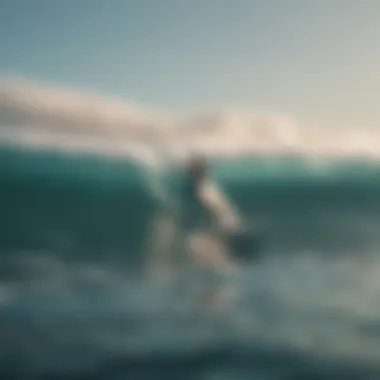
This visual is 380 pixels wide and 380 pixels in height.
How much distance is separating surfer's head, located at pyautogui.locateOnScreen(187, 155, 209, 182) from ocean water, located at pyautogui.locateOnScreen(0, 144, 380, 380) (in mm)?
34

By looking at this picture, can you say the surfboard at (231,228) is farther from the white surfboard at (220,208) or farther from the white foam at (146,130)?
the white foam at (146,130)

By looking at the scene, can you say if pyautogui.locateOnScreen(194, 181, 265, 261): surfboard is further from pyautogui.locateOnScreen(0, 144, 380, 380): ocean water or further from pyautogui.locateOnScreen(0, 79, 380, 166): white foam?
pyautogui.locateOnScreen(0, 79, 380, 166): white foam

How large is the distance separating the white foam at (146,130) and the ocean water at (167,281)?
37mm

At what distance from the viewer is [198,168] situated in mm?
1880

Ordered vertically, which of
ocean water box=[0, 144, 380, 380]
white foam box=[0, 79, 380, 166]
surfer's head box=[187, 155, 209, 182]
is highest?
white foam box=[0, 79, 380, 166]

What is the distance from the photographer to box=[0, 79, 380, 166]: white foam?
6.15ft

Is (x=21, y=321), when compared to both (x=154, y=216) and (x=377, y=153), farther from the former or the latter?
(x=377, y=153)

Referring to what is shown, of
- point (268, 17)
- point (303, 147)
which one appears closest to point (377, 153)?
point (303, 147)

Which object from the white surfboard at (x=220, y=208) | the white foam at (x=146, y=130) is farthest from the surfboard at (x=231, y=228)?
the white foam at (x=146, y=130)

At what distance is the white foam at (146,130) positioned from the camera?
6.15 feet

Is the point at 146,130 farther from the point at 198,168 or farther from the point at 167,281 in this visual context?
the point at 167,281

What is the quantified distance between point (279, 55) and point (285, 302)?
0.73 meters

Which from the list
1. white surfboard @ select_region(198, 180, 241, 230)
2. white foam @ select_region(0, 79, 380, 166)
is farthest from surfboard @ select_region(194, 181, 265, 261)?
white foam @ select_region(0, 79, 380, 166)

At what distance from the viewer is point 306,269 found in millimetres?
1854
